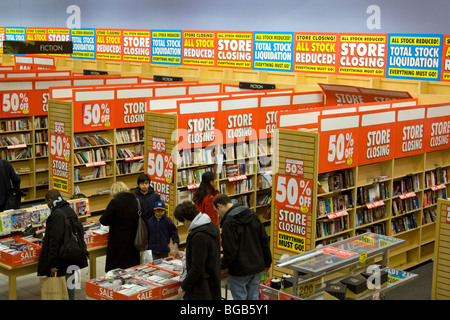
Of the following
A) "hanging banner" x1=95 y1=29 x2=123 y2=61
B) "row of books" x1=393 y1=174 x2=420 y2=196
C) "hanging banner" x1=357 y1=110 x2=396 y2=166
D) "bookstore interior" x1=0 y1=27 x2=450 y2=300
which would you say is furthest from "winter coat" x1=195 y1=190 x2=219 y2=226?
"hanging banner" x1=95 y1=29 x2=123 y2=61

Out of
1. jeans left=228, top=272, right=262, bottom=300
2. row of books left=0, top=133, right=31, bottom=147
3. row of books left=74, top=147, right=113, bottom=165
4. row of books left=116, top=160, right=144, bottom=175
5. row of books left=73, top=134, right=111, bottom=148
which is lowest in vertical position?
jeans left=228, top=272, right=262, bottom=300

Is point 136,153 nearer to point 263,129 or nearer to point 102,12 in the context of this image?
point 263,129

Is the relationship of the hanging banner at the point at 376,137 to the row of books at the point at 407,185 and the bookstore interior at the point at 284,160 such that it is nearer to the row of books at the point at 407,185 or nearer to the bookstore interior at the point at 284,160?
the bookstore interior at the point at 284,160

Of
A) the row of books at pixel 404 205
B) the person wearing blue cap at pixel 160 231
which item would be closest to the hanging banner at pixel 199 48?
the row of books at pixel 404 205

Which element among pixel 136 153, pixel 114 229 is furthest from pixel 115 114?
pixel 114 229

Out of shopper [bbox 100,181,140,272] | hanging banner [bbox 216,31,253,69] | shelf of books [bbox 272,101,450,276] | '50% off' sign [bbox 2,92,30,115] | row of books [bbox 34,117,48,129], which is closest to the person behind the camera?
shopper [bbox 100,181,140,272]

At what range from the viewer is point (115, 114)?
1091 cm

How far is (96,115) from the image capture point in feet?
34.8

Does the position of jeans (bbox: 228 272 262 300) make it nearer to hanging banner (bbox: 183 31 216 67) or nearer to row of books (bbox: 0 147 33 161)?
row of books (bbox: 0 147 33 161)

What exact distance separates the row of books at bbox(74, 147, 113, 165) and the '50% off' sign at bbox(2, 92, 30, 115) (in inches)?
90.2

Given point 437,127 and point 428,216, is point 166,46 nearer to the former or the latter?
point 437,127

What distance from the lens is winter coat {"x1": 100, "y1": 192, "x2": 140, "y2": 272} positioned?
6.54 m

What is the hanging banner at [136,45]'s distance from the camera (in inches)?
712

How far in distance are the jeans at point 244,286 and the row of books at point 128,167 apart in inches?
238
